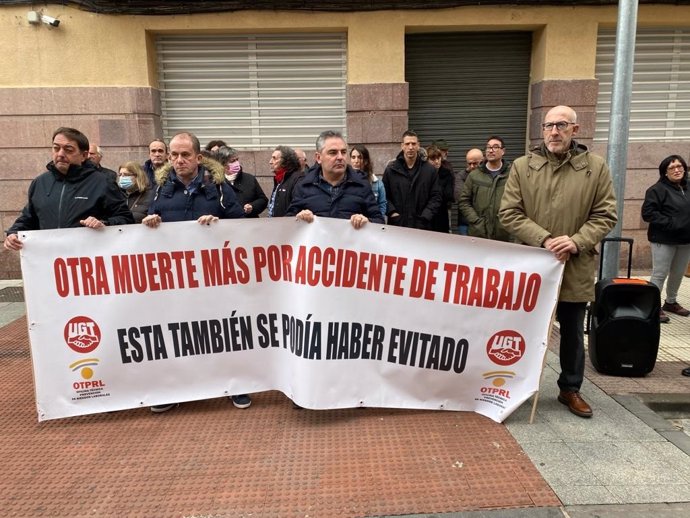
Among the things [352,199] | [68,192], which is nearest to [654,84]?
[352,199]

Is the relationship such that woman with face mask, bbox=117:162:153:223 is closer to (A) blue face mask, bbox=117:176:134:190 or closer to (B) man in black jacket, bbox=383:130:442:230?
(A) blue face mask, bbox=117:176:134:190

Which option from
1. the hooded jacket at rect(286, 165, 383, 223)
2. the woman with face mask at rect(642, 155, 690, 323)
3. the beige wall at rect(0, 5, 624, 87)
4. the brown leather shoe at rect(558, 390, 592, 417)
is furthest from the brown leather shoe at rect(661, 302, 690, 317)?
the hooded jacket at rect(286, 165, 383, 223)

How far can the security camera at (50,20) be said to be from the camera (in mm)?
7676

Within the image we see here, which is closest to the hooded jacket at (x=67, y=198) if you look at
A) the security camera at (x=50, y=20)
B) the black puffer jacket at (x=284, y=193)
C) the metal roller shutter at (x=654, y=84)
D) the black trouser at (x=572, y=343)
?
the black puffer jacket at (x=284, y=193)

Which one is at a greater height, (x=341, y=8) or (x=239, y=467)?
(x=341, y=8)

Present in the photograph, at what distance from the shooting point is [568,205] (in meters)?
3.53

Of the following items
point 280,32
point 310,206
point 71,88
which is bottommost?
point 310,206

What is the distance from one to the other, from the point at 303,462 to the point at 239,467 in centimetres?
38

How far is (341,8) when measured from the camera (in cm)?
779

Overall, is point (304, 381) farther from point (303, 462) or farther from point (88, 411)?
point (88, 411)

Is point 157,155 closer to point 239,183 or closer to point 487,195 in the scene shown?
point 239,183

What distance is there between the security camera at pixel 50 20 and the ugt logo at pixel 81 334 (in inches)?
240

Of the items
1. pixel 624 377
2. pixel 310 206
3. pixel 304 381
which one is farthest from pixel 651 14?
pixel 304 381

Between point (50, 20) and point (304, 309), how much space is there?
22.7 ft
